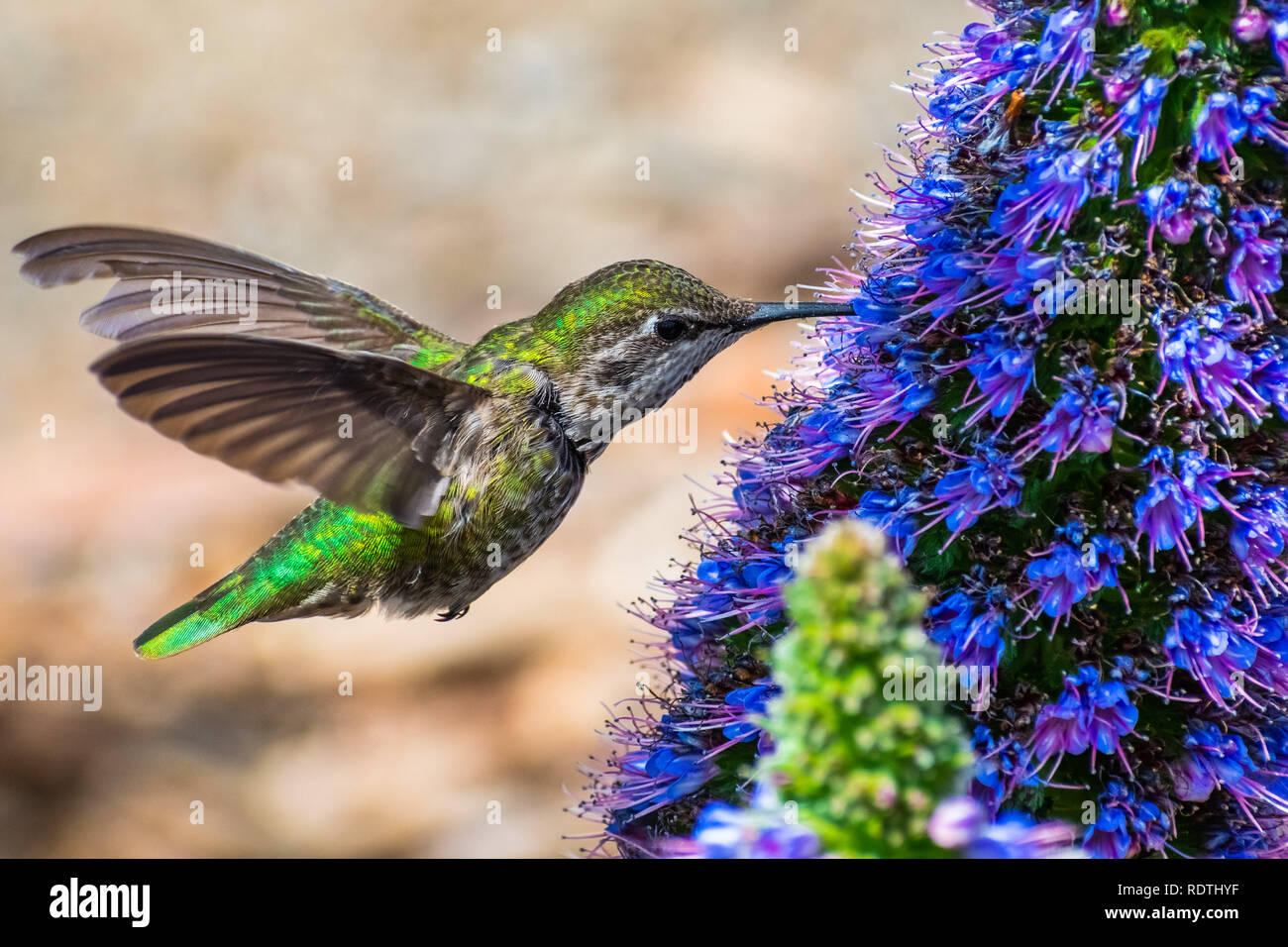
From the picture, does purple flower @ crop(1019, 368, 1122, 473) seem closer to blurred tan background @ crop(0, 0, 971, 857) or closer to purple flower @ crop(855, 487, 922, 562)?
purple flower @ crop(855, 487, 922, 562)

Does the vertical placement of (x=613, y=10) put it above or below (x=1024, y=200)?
above

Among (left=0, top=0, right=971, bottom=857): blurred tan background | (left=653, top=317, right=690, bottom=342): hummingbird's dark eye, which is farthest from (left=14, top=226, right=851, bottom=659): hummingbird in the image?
(left=0, top=0, right=971, bottom=857): blurred tan background

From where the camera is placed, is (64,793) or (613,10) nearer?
(64,793)

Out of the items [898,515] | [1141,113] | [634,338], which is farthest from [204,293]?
[1141,113]

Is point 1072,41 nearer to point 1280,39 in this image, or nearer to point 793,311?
point 1280,39

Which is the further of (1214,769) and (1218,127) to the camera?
(1214,769)

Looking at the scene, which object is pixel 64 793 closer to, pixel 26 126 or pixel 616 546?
pixel 616 546

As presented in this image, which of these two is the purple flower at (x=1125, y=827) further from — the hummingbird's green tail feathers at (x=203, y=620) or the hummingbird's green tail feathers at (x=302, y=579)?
the hummingbird's green tail feathers at (x=203, y=620)

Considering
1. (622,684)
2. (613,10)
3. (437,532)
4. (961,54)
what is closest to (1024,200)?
(961,54)
